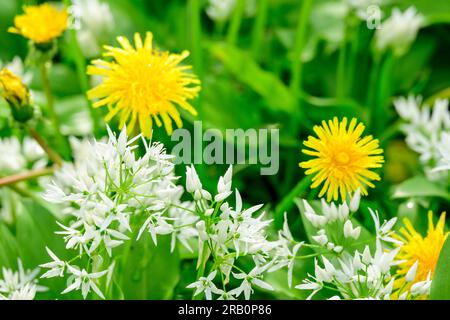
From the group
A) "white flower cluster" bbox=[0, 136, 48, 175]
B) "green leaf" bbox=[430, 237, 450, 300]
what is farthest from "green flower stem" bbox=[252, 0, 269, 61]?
"green leaf" bbox=[430, 237, 450, 300]

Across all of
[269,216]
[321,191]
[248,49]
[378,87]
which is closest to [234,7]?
[248,49]

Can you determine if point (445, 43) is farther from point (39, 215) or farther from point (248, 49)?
point (39, 215)

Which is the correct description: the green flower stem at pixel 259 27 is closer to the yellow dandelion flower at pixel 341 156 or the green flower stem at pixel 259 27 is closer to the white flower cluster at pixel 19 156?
the white flower cluster at pixel 19 156

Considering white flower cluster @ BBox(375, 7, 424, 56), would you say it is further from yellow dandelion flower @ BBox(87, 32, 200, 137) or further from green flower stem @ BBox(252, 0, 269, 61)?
yellow dandelion flower @ BBox(87, 32, 200, 137)

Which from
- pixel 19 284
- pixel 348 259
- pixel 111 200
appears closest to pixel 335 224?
pixel 348 259

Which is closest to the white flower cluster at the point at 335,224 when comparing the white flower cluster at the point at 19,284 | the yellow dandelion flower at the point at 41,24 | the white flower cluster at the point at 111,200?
the white flower cluster at the point at 111,200

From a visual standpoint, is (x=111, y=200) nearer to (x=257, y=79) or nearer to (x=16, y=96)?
(x=16, y=96)
